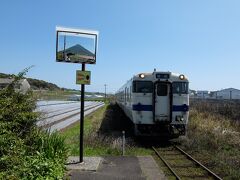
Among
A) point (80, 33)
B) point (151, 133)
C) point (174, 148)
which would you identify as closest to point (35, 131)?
point (80, 33)

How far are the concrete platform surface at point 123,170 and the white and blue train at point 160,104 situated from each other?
5.40 meters

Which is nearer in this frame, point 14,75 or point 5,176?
point 5,176

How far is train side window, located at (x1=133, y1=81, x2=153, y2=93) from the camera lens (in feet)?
66.3

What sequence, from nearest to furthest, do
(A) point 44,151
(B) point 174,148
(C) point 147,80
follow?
(A) point 44,151 → (B) point 174,148 → (C) point 147,80

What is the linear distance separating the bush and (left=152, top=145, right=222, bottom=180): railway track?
329cm

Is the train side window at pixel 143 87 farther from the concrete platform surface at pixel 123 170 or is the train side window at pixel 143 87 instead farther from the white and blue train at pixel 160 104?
the concrete platform surface at pixel 123 170

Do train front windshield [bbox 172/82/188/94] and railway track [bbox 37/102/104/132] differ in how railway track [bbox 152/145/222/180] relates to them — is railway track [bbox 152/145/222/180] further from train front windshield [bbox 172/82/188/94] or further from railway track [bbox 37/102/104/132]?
railway track [bbox 37/102/104/132]

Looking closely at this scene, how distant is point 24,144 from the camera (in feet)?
32.4

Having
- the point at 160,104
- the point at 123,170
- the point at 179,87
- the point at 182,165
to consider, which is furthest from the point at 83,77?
the point at 179,87


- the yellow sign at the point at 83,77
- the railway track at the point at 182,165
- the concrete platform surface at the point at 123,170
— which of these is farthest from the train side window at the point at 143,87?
the yellow sign at the point at 83,77

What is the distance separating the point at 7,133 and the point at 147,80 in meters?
12.3

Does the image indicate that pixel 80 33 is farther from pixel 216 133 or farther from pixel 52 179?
pixel 216 133

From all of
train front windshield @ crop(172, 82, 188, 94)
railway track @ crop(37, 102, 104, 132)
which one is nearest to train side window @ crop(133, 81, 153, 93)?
train front windshield @ crop(172, 82, 188, 94)

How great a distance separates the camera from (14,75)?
9797 mm
